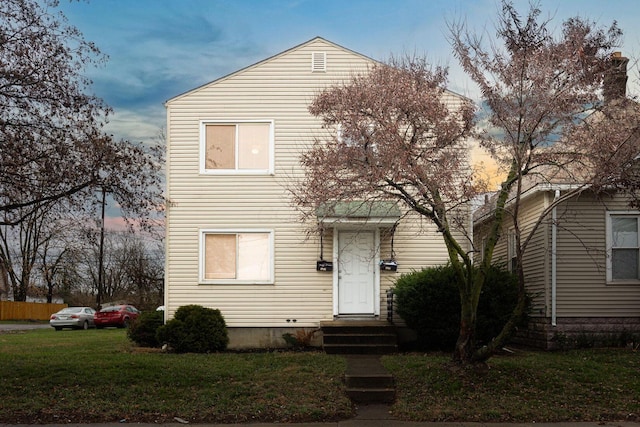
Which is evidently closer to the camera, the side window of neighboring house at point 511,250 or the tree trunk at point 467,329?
the tree trunk at point 467,329

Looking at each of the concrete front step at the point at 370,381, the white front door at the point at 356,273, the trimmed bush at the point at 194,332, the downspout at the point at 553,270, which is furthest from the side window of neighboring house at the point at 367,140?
the downspout at the point at 553,270

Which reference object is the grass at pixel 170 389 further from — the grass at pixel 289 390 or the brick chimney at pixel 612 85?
the brick chimney at pixel 612 85

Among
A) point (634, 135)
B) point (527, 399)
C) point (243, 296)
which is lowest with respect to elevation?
point (527, 399)

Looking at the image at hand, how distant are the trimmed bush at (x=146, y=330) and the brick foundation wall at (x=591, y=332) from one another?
9.57m

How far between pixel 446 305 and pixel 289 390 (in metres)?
5.19

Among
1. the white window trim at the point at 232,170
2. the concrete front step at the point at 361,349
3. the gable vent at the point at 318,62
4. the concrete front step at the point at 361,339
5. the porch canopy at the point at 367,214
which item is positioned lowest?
the concrete front step at the point at 361,349

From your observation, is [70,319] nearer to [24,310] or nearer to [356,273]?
[24,310]

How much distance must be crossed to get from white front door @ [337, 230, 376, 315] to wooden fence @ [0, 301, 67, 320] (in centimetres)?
4010

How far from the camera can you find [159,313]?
18000 millimetres

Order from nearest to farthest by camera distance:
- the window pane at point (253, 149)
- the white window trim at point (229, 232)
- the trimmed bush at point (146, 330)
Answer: the white window trim at point (229, 232)
the window pane at point (253, 149)
the trimmed bush at point (146, 330)

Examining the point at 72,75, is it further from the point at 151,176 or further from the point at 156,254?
the point at 156,254

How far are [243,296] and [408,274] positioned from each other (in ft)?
13.2

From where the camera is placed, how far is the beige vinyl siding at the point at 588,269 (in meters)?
16.3

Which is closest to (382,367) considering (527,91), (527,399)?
(527,399)
